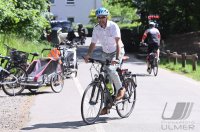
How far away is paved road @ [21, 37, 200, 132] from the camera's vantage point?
9.27 metres

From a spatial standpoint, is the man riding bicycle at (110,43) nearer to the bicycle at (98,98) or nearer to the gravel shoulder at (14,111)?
the bicycle at (98,98)

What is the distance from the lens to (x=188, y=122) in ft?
31.9

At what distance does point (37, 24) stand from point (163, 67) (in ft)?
19.1

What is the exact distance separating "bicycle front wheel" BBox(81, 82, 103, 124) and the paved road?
0.47 feet

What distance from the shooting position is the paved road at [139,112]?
30.4ft

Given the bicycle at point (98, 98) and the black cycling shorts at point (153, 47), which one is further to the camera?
the black cycling shorts at point (153, 47)

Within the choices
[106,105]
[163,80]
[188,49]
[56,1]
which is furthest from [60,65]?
[56,1]

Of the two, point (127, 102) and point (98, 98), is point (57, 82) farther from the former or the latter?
point (98, 98)

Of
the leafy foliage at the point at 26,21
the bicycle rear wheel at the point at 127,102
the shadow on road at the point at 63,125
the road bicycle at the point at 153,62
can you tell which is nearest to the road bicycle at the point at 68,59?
the road bicycle at the point at 153,62

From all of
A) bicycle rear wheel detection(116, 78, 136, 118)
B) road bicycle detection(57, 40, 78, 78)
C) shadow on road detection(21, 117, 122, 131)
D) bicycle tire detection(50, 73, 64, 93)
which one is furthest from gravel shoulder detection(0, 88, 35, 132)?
road bicycle detection(57, 40, 78, 78)

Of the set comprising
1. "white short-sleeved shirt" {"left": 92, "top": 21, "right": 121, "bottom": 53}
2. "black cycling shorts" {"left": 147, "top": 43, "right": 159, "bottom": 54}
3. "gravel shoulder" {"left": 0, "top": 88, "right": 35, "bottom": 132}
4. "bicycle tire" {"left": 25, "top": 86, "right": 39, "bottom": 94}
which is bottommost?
"gravel shoulder" {"left": 0, "top": 88, "right": 35, "bottom": 132}

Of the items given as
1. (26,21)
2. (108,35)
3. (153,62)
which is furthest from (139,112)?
(26,21)

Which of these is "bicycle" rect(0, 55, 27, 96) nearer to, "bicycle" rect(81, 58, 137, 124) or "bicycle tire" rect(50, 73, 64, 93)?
"bicycle tire" rect(50, 73, 64, 93)

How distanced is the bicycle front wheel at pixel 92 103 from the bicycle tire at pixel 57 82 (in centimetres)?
432
